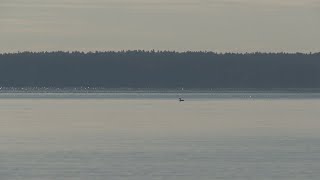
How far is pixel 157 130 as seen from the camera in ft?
162

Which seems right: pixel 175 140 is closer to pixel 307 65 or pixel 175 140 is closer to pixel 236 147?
pixel 236 147

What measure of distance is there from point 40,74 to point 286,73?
35.6m

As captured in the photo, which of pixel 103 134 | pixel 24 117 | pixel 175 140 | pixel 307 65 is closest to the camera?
pixel 175 140

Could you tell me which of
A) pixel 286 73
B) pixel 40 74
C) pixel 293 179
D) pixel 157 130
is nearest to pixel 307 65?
pixel 286 73

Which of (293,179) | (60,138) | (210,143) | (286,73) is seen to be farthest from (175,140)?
(286,73)

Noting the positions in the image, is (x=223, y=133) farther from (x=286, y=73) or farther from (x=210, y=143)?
(x=286, y=73)

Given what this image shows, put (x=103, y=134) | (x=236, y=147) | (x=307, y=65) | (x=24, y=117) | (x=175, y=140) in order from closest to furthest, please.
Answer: (x=236, y=147) → (x=175, y=140) → (x=103, y=134) → (x=24, y=117) → (x=307, y=65)

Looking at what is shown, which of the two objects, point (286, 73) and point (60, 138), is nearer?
point (60, 138)

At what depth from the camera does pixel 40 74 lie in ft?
570

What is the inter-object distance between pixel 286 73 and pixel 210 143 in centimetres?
12843

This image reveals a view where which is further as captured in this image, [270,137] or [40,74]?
[40,74]

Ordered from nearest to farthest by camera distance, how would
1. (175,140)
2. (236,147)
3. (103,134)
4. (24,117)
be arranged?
(236,147)
(175,140)
(103,134)
(24,117)

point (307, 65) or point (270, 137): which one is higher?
point (307, 65)

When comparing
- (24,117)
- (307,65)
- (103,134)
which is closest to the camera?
(103,134)
